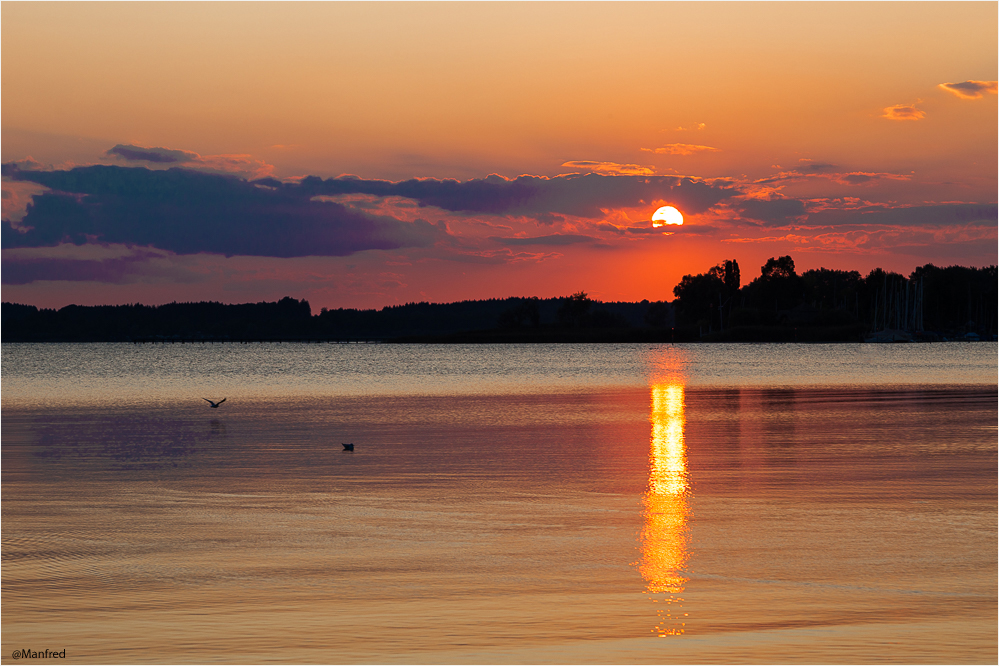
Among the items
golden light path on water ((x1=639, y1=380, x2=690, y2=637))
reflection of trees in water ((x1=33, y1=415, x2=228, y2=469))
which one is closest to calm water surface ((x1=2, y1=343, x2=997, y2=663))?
golden light path on water ((x1=639, y1=380, x2=690, y2=637))

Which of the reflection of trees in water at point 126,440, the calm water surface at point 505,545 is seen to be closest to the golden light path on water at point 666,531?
the calm water surface at point 505,545

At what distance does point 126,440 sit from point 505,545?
2049 cm

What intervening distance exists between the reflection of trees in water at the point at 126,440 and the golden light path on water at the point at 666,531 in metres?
12.7

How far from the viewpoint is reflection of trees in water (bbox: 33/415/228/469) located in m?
26.5

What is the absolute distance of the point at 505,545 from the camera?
50.1 ft

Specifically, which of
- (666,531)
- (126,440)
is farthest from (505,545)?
(126,440)

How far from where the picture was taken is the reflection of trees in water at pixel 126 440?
26.5 m

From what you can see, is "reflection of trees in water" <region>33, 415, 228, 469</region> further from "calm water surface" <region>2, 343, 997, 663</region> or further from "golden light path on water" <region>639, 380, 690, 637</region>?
"golden light path on water" <region>639, 380, 690, 637</region>

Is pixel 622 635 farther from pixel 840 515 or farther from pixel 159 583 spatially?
pixel 840 515

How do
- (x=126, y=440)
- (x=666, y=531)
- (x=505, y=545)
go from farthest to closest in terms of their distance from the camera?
(x=126, y=440)
(x=666, y=531)
(x=505, y=545)

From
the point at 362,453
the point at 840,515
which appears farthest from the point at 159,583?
the point at 362,453

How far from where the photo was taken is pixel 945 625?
11.3 metres

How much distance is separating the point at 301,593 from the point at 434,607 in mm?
1919

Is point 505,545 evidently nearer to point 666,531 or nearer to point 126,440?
point 666,531
